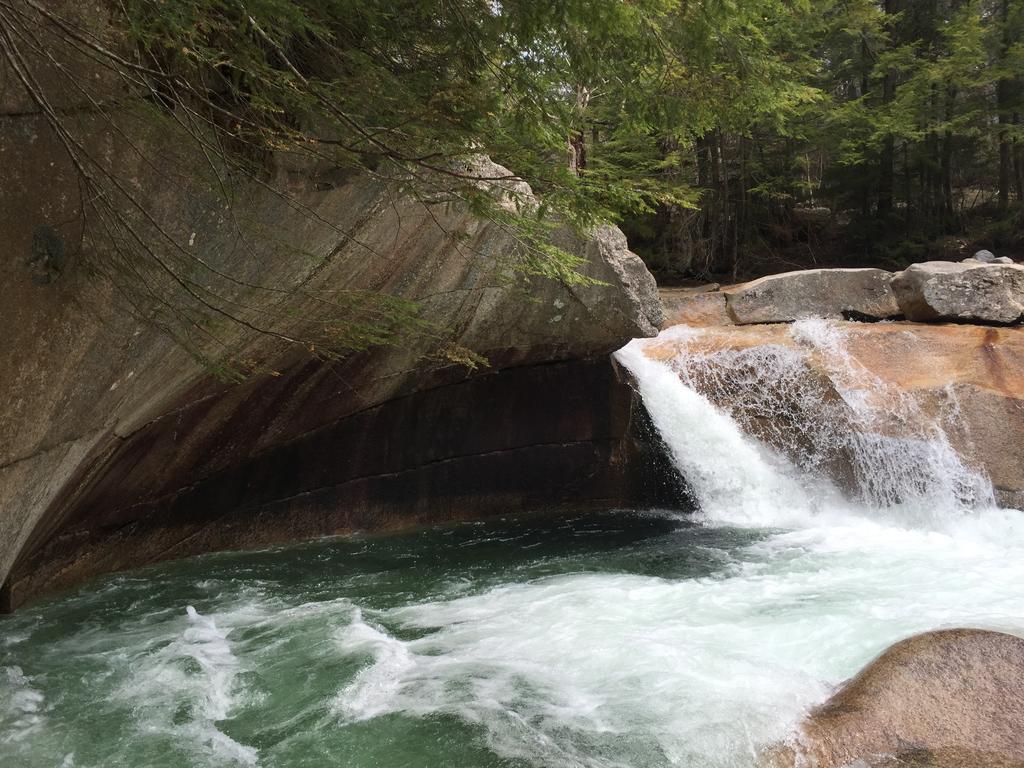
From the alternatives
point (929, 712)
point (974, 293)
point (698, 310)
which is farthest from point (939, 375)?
point (929, 712)

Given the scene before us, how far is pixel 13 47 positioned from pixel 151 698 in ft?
11.6

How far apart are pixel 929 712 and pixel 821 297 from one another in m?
9.58

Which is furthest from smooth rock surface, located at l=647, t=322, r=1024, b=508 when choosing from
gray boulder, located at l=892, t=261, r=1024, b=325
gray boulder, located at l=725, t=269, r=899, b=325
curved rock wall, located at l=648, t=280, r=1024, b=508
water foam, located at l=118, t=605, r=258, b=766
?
water foam, located at l=118, t=605, r=258, b=766

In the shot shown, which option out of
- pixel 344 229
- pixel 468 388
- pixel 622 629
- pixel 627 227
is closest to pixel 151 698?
pixel 622 629

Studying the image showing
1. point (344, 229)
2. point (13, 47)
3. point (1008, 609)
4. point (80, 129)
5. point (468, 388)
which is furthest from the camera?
point (468, 388)

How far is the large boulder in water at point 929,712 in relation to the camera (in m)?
3.55

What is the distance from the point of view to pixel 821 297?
1245cm

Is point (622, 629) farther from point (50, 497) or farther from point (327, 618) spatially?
point (50, 497)

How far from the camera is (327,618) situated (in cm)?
620

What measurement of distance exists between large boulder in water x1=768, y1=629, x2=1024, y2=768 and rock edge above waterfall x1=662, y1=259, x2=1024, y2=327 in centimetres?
826

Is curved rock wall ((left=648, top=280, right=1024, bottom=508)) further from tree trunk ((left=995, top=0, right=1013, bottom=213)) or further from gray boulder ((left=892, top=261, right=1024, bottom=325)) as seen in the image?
tree trunk ((left=995, top=0, right=1013, bottom=213))

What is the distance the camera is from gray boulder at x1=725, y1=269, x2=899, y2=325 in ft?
40.5

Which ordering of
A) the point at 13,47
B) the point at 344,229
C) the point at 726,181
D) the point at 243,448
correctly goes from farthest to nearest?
the point at 726,181 → the point at 243,448 → the point at 344,229 → the point at 13,47

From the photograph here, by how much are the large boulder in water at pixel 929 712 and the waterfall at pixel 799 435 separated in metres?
4.96
